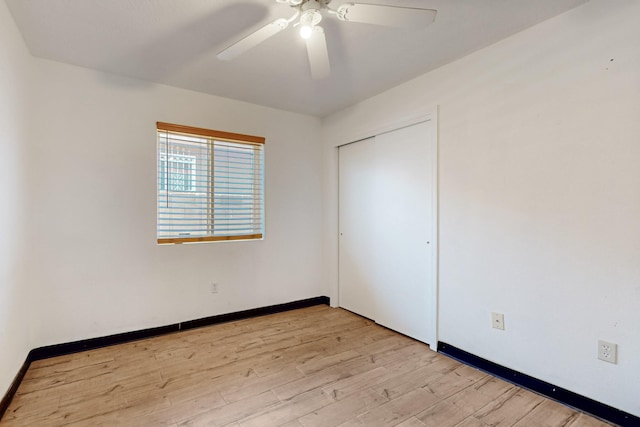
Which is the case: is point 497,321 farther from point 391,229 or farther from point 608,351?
point 391,229

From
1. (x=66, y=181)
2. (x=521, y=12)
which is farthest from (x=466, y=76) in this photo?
(x=66, y=181)

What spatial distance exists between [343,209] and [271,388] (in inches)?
84.6

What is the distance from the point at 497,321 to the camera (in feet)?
7.08

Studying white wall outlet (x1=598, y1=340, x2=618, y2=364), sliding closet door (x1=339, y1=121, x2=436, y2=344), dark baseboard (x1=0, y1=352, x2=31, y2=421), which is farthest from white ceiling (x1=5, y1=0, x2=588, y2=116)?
dark baseboard (x1=0, y1=352, x2=31, y2=421)

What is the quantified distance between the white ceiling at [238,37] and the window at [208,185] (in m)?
0.55

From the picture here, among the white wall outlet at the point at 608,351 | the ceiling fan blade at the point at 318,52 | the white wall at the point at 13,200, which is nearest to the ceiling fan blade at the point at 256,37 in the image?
the ceiling fan blade at the point at 318,52

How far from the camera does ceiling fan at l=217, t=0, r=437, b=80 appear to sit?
1421mm

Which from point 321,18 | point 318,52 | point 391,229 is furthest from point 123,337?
point 321,18

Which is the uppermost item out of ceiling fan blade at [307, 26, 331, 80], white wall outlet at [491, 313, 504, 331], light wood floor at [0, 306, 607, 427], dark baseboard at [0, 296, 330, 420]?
ceiling fan blade at [307, 26, 331, 80]

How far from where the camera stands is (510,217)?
2.09 meters

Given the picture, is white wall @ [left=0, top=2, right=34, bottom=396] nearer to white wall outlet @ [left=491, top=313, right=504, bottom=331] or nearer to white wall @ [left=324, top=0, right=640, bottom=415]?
white wall @ [left=324, top=0, right=640, bottom=415]

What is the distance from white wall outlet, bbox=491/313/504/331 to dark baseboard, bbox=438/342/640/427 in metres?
0.27

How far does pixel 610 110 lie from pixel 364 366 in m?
2.26

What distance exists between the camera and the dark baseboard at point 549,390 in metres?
1.64
